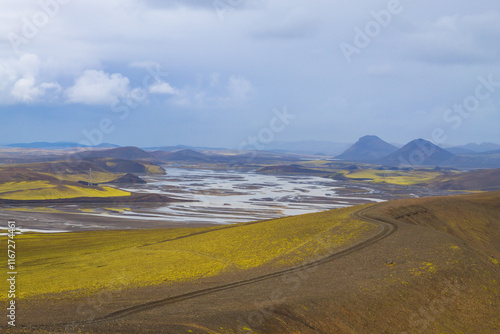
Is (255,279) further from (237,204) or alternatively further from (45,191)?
(45,191)

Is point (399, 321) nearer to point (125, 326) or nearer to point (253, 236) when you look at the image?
point (125, 326)

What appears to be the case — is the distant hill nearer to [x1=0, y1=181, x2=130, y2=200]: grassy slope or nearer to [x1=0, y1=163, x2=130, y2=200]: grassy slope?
[x1=0, y1=163, x2=130, y2=200]: grassy slope

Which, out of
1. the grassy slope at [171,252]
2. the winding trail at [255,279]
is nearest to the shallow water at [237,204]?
the grassy slope at [171,252]

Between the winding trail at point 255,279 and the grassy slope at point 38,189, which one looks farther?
the grassy slope at point 38,189

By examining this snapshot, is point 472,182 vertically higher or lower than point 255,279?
lower

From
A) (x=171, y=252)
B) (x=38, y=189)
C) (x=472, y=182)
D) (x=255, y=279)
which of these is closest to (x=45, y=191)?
(x=38, y=189)

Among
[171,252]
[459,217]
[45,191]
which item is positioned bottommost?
[45,191]

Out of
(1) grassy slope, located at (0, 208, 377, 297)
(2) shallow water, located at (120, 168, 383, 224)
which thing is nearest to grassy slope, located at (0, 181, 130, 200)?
(2) shallow water, located at (120, 168, 383, 224)

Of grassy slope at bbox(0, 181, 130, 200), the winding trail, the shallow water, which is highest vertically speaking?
the winding trail

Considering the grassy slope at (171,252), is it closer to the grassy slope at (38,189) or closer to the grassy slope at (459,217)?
the grassy slope at (459,217)
